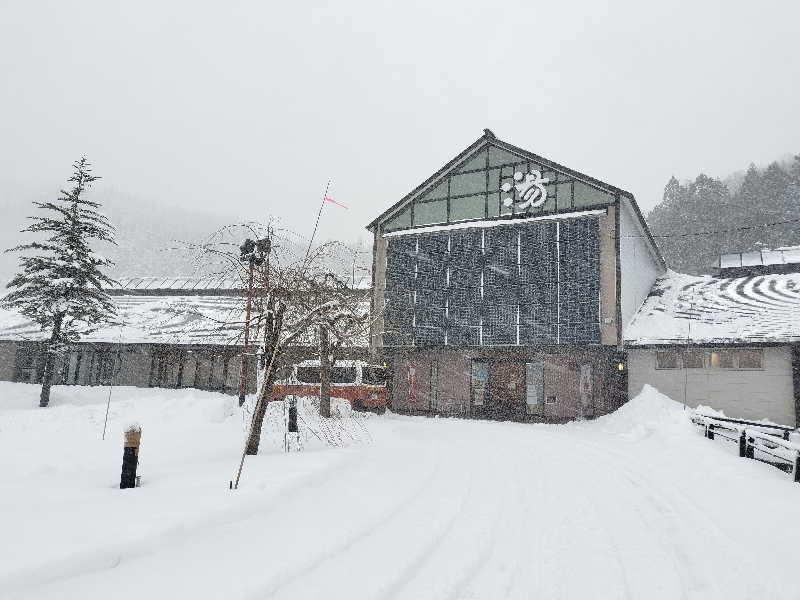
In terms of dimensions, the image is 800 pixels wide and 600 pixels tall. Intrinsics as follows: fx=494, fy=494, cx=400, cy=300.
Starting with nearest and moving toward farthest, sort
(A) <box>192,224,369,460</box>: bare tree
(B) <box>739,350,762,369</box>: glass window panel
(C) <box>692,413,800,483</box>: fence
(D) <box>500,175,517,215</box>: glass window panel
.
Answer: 1. (A) <box>192,224,369,460</box>: bare tree
2. (C) <box>692,413,800,483</box>: fence
3. (B) <box>739,350,762,369</box>: glass window panel
4. (D) <box>500,175,517,215</box>: glass window panel

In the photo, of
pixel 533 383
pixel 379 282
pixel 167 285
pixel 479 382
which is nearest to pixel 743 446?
pixel 533 383

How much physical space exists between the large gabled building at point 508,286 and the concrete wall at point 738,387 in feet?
4.14

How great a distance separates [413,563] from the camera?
4223mm

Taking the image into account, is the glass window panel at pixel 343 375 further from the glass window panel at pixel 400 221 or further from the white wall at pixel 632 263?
the white wall at pixel 632 263

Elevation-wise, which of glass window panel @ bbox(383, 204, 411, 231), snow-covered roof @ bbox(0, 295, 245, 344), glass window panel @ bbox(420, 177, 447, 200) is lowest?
snow-covered roof @ bbox(0, 295, 245, 344)

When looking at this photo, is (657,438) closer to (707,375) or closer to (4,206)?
(707,375)

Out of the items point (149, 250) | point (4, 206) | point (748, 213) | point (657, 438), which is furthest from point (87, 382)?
point (4, 206)

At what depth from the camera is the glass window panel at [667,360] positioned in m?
18.0

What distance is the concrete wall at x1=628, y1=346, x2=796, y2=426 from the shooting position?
16281 mm

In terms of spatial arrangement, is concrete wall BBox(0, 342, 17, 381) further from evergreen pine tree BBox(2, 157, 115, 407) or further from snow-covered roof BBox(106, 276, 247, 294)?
evergreen pine tree BBox(2, 157, 115, 407)

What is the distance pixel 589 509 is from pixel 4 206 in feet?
651

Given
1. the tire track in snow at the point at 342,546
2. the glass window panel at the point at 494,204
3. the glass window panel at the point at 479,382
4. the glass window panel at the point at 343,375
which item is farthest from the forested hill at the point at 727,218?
the tire track in snow at the point at 342,546

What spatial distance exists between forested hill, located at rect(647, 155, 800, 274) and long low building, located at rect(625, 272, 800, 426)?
2774 centimetres

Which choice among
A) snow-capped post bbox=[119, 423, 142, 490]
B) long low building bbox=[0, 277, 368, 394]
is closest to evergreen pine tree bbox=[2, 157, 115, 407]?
long low building bbox=[0, 277, 368, 394]
